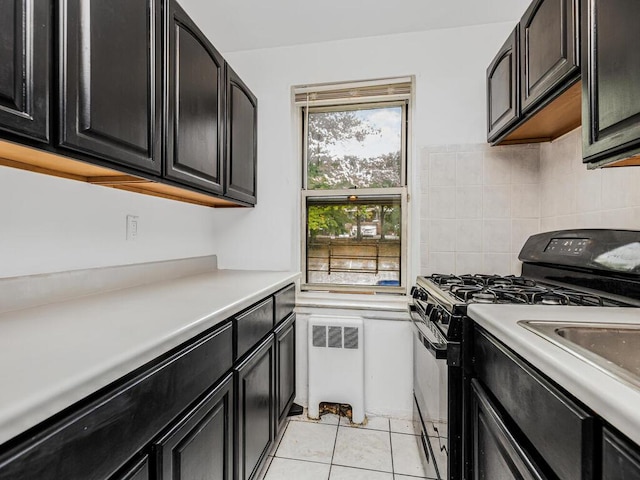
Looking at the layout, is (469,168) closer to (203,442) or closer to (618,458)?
(618,458)

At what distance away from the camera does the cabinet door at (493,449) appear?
0.80 meters

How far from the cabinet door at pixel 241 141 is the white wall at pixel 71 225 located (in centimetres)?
39

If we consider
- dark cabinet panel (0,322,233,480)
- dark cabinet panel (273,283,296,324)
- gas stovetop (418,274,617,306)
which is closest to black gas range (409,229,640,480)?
gas stovetop (418,274,617,306)

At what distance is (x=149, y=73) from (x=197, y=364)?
102 cm

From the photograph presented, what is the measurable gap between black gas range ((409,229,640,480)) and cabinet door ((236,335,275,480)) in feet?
2.42

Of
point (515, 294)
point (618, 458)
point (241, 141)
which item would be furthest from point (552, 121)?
point (241, 141)

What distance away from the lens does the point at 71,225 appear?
1267mm

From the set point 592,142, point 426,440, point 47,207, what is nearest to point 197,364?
point 47,207

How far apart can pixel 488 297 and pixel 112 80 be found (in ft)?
4.96

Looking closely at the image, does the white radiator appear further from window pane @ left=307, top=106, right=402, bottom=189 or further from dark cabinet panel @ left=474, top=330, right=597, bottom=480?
dark cabinet panel @ left=474, top=330, right=597, bottom=480

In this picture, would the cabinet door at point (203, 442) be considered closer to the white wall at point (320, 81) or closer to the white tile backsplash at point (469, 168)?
the white wall at point (320, 81)

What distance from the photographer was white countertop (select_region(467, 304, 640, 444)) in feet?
1.69

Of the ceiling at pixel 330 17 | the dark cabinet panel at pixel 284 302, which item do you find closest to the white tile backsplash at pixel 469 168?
the ceiling at pixel 330 17

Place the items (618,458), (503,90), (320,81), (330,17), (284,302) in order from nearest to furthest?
1. (618,458)
2. (503,90)
3. (284,302)
4. (330,17)
5. (320,81)
